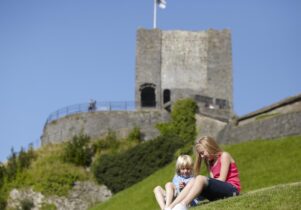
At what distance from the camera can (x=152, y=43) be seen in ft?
168

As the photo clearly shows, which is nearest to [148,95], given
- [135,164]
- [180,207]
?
[135,164]

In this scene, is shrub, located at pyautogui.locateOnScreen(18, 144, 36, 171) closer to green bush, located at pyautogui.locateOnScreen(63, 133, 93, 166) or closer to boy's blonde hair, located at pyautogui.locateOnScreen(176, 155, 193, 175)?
green bush, located at pyautogui.locateOnScreen(63, 133, 93, 166)

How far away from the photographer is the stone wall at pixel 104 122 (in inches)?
1753

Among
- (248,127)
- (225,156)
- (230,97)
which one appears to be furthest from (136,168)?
(225,156)

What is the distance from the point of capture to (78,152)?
39.6 meters

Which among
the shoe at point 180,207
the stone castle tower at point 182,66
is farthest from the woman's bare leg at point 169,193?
the stone castle tower at point 182,66

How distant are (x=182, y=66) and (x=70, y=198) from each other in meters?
17.2

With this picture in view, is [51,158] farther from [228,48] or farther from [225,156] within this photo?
[225,156]

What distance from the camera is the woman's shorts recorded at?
1390 cm

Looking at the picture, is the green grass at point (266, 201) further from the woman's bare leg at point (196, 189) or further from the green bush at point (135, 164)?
the green bush at point (135, 164)

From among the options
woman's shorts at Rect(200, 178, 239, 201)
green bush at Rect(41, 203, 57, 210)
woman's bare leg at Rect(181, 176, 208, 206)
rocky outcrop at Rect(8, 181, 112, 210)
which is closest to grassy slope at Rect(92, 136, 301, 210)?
rocky outcrop at Rect(8, 181, 112, 210)

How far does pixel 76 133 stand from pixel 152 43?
10014mm

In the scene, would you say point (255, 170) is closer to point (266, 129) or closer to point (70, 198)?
point (266, 129)

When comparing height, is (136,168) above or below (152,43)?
below
